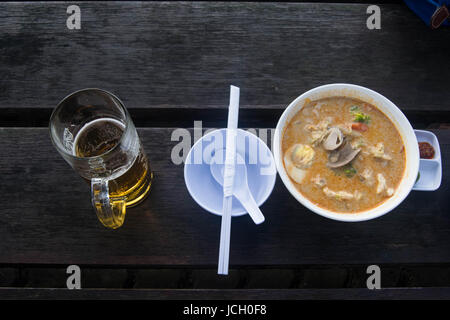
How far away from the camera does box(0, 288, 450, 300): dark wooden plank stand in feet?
3.47

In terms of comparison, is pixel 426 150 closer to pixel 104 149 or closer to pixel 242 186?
pixel 242 186

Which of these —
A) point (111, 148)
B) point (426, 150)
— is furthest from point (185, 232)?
point (426, 150)

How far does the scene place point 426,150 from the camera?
41.9 inches

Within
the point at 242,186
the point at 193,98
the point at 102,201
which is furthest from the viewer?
the point at 193,98

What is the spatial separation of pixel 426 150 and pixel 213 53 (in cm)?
74

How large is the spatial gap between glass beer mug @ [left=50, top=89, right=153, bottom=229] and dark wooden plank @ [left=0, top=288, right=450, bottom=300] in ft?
0.83

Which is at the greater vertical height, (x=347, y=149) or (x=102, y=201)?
(x=347, y=149)

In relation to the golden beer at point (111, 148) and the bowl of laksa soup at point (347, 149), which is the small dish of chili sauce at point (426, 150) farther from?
the golden beer at point (111, 148)

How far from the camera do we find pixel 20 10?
123 centimetres

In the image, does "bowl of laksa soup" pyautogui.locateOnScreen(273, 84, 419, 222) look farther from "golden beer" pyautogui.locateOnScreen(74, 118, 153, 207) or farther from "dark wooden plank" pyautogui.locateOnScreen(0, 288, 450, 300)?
"golden beer" pyautogui.locateOnScreen(74, 118, 153, 207)

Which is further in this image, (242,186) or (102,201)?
(242,186)

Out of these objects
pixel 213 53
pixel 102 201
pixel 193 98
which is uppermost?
pixel 213 53

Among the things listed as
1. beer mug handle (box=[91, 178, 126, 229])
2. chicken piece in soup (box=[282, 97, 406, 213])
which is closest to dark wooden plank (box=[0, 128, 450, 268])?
chicken piece in soup (box=[282, 97, 406, 213])
